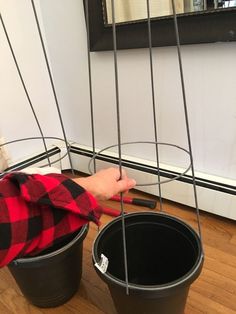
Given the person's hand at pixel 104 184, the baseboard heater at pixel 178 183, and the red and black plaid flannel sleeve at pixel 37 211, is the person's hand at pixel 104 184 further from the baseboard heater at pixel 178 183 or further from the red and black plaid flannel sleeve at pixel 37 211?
the baseboard heater at pixel 178 183

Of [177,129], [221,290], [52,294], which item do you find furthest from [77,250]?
[177,129]

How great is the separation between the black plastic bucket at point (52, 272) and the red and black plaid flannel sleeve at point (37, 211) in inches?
9.2

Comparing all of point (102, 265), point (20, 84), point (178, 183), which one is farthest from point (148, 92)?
point (102, 265)

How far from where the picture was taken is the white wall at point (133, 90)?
85 centimetres

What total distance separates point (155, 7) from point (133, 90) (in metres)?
0.28

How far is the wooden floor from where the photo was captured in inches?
28.3

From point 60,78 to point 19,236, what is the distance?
0.98 metres

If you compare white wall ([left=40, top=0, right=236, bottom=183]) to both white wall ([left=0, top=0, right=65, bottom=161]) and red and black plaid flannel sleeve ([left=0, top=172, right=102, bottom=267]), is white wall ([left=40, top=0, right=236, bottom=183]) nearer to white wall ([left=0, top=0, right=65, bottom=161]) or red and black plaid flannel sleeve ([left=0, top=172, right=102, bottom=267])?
white wall ([left=0, top=0, right=65, bottom=161])

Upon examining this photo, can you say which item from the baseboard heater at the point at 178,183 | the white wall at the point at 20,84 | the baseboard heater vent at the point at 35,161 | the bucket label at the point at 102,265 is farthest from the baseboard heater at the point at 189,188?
the bucket label at the point at 102,265

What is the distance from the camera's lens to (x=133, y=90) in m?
1.02

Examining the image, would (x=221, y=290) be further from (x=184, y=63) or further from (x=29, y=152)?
(x=29, y=152)

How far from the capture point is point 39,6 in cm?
115

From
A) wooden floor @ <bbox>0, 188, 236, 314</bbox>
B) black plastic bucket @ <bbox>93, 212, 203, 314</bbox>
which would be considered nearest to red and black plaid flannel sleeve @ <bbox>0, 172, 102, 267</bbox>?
black plastic bucket @ <bbox>93, 212, 203, 314</bbox>

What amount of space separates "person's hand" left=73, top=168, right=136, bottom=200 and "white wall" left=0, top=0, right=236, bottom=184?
50 centimetres
